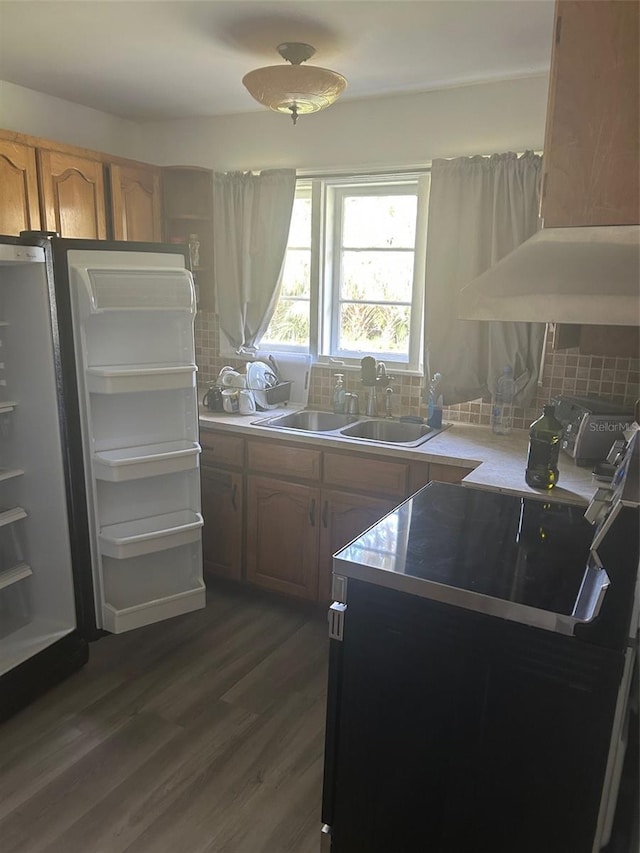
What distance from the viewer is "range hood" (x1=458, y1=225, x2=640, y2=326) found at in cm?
129

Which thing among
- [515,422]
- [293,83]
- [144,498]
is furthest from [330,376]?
[293,83]

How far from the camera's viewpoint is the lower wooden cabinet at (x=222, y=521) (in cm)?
308

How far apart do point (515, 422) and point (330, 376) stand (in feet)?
3.36

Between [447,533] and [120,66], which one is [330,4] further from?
[447,533]

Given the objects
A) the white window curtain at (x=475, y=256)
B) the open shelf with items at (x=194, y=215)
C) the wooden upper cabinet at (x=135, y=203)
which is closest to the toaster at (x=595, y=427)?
the white window curtain at (x=475, y=256)

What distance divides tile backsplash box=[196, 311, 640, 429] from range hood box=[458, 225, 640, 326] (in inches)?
54.0

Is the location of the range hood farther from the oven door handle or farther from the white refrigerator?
the white refrigerator

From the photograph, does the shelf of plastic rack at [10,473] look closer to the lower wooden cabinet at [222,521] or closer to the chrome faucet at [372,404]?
the lower wooden cabinet at [222,521]

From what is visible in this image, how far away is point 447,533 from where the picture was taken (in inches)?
68.8

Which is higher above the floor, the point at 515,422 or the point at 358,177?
the point at 358,177

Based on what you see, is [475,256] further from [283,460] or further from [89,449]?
[89,449]

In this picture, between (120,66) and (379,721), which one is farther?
(120,66)

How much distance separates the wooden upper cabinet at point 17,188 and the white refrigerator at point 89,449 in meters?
0.67

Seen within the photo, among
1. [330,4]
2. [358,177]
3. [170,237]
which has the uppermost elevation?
[330,4]
